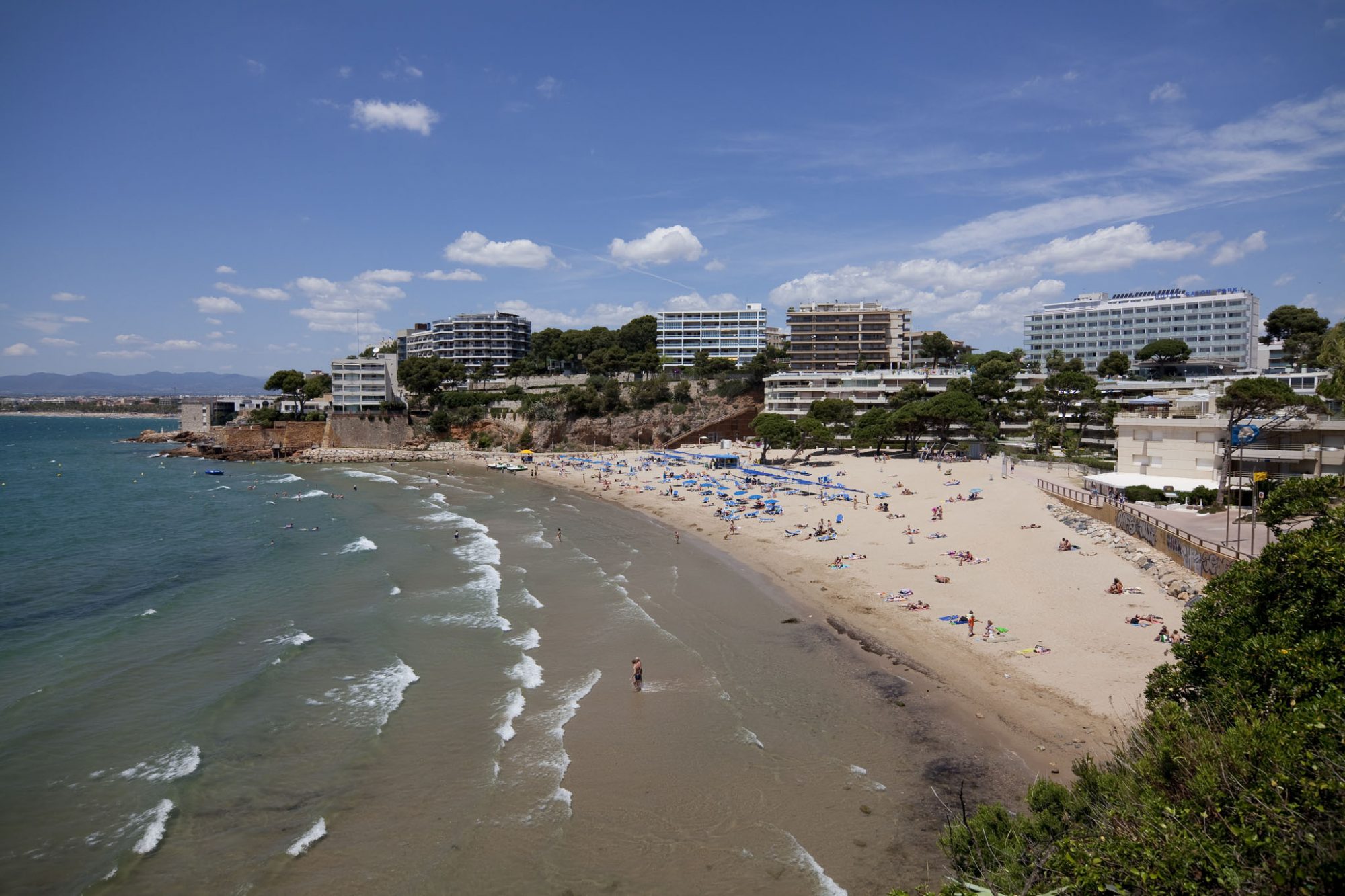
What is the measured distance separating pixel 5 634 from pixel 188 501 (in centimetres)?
3153

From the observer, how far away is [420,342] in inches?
5792

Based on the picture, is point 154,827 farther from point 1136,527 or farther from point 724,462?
point 724,462

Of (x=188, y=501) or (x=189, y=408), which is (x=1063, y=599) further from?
(x=189, y=408)

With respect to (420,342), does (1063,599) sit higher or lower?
lower

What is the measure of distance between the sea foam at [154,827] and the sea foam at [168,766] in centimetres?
101

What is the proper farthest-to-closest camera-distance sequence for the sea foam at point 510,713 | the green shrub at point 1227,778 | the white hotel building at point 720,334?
the white hotel building at point 720,334, the sea foam at point 510,713, the green shrub at point 1227,778

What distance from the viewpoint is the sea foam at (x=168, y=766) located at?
15297 millimetres

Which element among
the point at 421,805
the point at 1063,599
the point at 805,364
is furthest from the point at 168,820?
the point at 805,364

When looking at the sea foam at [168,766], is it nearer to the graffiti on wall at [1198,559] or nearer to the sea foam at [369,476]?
the graffiti on wall at [1198,559]

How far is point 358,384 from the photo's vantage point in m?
90.7

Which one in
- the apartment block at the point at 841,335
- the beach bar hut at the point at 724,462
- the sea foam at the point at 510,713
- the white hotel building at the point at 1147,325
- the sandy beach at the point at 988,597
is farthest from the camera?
the apartment block at the point at 841,335

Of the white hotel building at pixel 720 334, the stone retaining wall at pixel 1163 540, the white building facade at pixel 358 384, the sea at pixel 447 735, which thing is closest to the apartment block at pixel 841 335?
the white hotel building at pixel 720 334

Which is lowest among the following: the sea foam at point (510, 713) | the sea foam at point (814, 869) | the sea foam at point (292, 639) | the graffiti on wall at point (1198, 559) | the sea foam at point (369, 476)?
the sea foam at point (814, 869)

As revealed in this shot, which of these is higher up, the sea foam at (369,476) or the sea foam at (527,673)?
the sea foam at (369,476)
